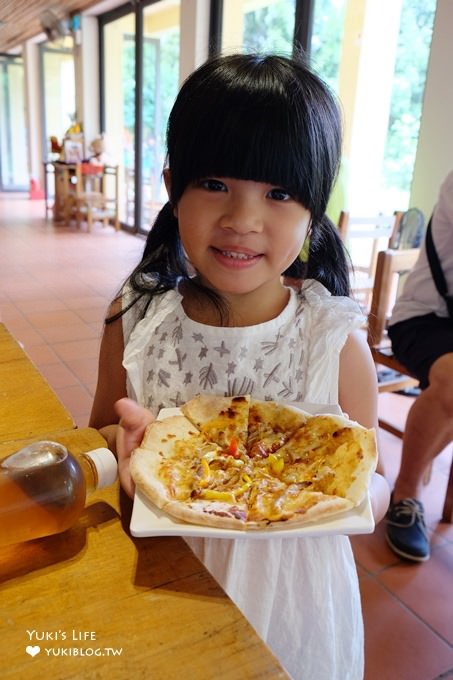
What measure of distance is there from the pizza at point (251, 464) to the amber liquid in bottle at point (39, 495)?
66 millimetres

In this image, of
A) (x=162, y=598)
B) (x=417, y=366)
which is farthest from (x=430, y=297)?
(x=162, y=598)

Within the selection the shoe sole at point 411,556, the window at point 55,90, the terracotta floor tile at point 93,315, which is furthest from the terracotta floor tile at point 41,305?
the window at point 55,90

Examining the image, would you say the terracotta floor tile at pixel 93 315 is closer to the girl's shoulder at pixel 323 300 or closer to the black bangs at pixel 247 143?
the girl's shoulder at pixel 323 300

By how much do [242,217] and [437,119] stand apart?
251cm

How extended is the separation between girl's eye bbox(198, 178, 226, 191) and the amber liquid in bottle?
416mm

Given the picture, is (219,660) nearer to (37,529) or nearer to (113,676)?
(113,676)

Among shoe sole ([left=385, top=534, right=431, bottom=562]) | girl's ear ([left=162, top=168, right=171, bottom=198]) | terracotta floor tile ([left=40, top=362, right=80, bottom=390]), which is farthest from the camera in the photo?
terracotta floor tile ([left=40, top=362, right=80, bottom=390])

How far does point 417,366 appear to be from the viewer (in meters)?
1.72

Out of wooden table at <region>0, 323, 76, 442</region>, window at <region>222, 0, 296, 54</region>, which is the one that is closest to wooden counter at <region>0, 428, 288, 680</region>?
wooden table at <region>0, 323, 76, 442</region>

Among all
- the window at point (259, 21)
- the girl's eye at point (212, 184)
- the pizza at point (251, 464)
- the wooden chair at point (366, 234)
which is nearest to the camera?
the pizza at point (251, 464)

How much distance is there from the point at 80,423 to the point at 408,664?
144cm

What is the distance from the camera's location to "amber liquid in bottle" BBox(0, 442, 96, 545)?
1.81ft

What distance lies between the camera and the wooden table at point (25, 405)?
0.82 m

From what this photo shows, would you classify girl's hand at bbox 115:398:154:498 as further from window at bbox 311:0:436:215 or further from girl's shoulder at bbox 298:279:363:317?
window at bbox 311:0:436:215
